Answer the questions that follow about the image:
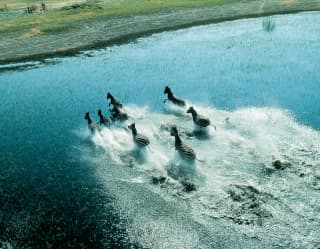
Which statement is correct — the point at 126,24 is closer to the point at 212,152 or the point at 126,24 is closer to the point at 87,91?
the point at 87,91

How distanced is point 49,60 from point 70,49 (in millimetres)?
5376

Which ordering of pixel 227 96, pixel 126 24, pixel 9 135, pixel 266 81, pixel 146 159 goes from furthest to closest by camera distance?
pixel 126 24 → pixel 266 81 → pixel 227 96 → pixel 9 135 → pixel 146 159

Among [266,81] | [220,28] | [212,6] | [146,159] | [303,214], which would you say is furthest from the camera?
[212,6]

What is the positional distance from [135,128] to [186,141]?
335 centimetres

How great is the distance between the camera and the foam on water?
61.1ft

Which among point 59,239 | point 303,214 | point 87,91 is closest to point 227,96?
point 87,91

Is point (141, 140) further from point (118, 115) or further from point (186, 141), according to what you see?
point (118, 115)

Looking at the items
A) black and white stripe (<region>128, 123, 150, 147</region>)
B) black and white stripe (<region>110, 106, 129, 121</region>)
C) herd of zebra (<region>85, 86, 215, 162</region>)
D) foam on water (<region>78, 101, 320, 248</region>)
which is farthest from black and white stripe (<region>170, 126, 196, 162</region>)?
black and white stripe (<region>110, 106, 129, 121</region>)

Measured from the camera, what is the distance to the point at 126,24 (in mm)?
65750

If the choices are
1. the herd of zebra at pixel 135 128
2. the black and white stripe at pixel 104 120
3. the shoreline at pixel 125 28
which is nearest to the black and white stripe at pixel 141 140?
the herd of zebra at pixel 135 128

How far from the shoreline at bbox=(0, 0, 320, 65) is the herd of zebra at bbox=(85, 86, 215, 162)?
23.0 m

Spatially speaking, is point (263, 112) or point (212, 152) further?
point (263, 112)

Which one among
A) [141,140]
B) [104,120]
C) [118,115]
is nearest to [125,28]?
[118,115]

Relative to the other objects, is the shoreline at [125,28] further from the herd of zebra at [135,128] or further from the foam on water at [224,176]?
the foam on water at [224,176]
